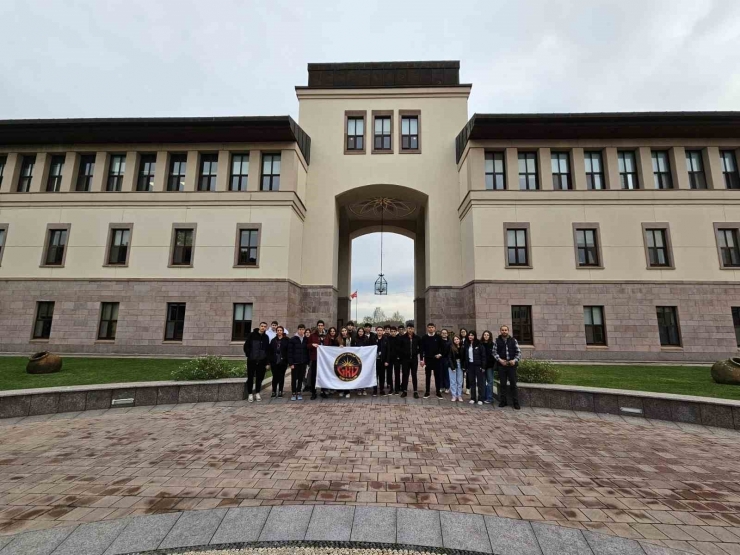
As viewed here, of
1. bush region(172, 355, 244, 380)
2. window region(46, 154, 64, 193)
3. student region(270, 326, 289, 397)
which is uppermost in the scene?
window region(46, 154, 64, 193)

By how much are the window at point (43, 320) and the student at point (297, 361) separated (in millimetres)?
18133

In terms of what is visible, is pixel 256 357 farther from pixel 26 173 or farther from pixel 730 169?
pixel 730 169

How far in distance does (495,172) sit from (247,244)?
15264 mm

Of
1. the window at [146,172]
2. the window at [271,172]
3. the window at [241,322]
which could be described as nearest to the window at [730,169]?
the window at [271,172]

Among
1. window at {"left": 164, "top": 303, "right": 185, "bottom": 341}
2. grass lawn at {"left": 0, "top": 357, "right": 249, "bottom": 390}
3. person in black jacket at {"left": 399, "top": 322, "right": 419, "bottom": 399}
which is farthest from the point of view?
window at {"left": 164, "top": 303, "right": 185, "bottom": 341}

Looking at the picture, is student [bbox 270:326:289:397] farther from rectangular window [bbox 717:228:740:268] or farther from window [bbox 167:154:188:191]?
rectangular window [bbox 717:228:740:268]

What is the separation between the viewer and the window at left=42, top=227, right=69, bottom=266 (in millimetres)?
19828

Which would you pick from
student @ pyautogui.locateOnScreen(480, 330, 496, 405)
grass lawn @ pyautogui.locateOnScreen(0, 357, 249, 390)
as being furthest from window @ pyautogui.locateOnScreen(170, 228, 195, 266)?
student @ pyautogui.locateOnScreen(480, 330, 496, 405)

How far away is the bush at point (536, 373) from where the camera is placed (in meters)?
9.83

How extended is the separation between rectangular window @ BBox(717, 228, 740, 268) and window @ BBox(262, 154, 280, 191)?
994 inches

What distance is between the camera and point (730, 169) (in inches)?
766

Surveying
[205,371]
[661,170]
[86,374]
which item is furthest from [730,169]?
[86,374]

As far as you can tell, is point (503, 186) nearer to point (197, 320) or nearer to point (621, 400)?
point (621, 400)

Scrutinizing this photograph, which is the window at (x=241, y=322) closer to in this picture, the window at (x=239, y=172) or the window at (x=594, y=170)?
the window at (x=239, y=172)
